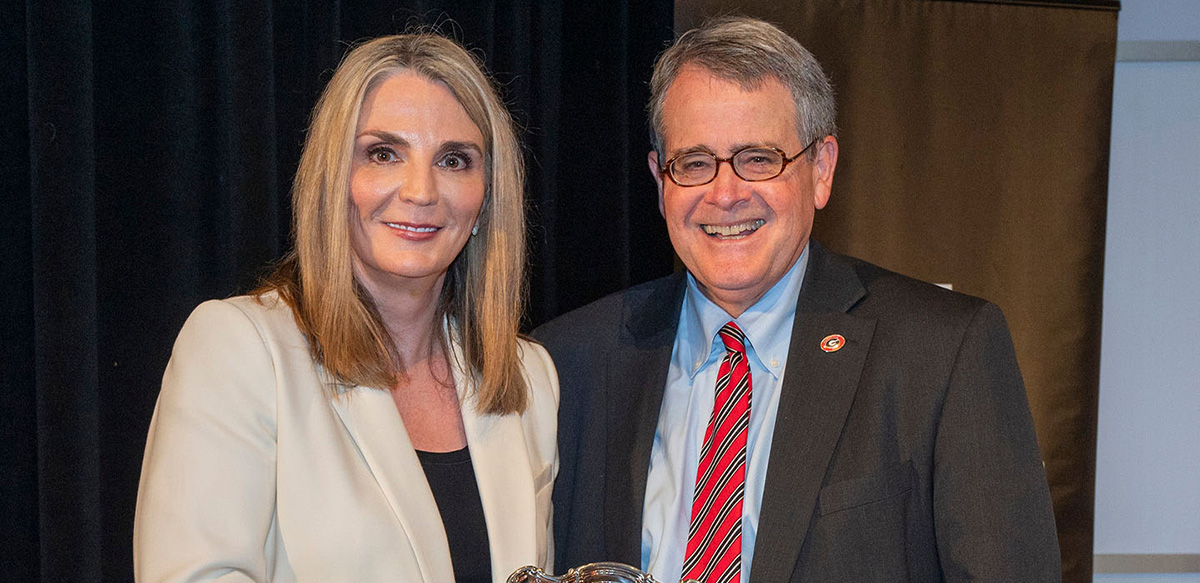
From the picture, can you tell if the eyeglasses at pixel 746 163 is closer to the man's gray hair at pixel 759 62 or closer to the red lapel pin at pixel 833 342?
the man's gray hair at pixel 759 62

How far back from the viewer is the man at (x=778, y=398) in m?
1.89

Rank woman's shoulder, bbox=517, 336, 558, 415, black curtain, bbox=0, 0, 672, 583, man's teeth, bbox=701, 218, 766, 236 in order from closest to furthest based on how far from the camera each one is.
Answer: man's teeth, bbox=701, 218, 766, 236 < woman's shoulder, bbox=517, 336, 558, 415 < black curtain, bbox=0, 0, 672, 583

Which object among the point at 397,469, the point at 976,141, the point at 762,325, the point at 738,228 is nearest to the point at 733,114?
the point at 738,228

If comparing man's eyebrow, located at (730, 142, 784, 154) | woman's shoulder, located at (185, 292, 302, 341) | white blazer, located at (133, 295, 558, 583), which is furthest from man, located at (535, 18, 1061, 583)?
woman's shoulder, located at (185, 292, 302, 341)

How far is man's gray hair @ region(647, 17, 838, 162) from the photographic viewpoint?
6.72ft

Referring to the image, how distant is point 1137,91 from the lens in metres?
3.89

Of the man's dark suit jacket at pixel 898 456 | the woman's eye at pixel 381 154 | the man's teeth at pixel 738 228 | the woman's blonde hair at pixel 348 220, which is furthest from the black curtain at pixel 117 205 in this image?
the man's dark suit jacket at pixel 898 456

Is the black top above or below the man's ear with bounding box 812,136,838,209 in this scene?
below

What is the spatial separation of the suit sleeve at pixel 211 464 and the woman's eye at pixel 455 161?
0.49m

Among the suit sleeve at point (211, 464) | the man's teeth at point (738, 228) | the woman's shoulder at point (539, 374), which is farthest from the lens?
the woman's shoulder at point (539, 374)

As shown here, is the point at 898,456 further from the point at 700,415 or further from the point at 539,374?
the point at 539,374

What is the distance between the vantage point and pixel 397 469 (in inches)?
76.2

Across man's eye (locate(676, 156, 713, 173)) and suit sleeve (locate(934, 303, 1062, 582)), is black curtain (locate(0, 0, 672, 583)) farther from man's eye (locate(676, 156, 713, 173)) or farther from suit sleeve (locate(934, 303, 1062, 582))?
suit sleeve (locate(934, 303, 1062, 582))

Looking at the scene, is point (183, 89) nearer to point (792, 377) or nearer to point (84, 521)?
point (84, 521)
